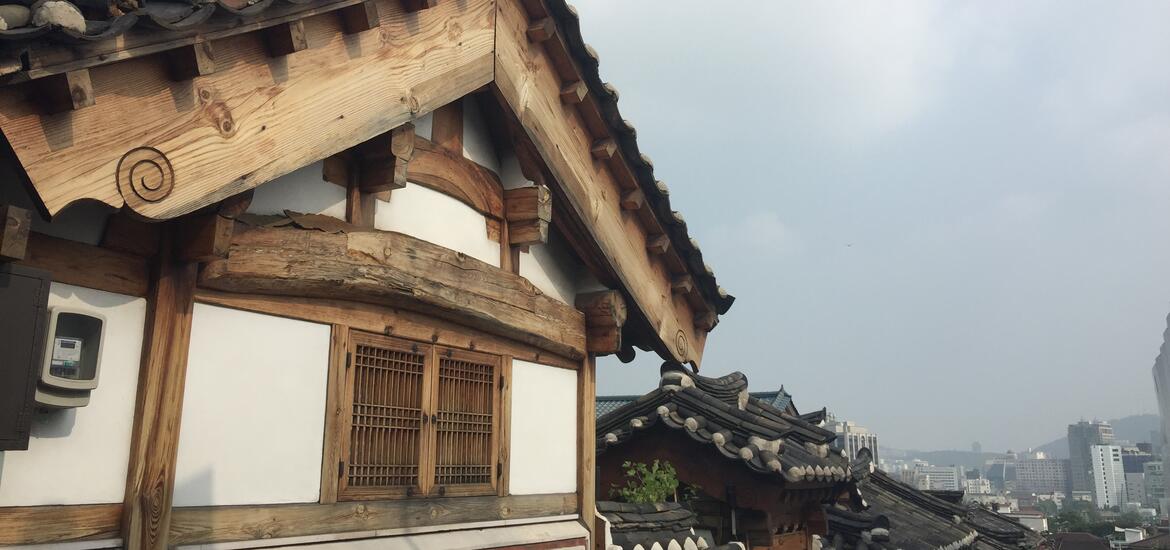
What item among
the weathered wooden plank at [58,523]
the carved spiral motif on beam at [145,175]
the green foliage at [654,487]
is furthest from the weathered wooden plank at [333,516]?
the green foliage at [654,487]

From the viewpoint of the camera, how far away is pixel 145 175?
3.79 m

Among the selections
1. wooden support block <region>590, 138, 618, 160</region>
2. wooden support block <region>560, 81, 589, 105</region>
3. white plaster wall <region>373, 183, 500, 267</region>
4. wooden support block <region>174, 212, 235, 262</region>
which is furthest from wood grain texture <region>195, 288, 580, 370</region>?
wooden support block <region>560, 81, 589, 105</region>

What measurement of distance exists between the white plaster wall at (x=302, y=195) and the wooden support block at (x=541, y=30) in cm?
215

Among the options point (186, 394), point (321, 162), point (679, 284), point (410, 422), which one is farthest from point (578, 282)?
point (186, 394)

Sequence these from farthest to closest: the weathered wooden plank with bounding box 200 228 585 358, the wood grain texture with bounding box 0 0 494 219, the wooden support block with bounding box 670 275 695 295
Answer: the wooden support block with bounding box 670 275 695 295, the weathered wooden plank with bounding box 200 228 585 358, the wood grain texture with bounding box 0 0 494 219

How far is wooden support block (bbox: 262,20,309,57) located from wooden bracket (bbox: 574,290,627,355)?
3918 millimetres

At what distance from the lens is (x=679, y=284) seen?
28.6ft

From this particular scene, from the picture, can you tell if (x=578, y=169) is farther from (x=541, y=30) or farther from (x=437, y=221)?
(x=437, y=221)

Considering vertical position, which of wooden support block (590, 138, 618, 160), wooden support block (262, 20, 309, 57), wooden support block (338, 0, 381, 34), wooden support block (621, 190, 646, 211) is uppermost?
wooden support block (590, 138, 618, 160)

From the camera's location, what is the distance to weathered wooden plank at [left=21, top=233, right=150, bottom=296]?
3959 mm

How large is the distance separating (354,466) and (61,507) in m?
1.81

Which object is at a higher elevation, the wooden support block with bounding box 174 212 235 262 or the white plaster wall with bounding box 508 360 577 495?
the wooden support block with bounding box 174 212 235 262

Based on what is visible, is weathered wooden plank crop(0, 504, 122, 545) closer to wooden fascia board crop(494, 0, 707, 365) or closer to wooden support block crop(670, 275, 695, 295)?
wooden fascia board crop(494, 0, 707, 365)

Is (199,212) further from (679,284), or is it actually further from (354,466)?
(679,284)
